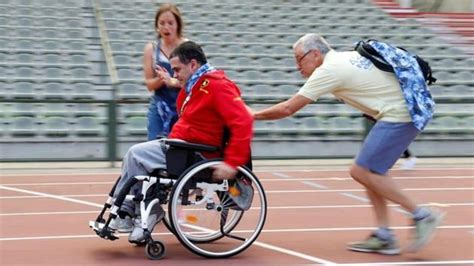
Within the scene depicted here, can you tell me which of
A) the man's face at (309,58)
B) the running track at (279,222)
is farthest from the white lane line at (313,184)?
the man's face at (309,58)

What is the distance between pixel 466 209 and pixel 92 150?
18.9ft

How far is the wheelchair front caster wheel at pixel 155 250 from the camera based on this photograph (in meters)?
5.79

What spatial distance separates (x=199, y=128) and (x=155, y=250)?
0.90 metres

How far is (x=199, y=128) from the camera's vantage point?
5859 mm

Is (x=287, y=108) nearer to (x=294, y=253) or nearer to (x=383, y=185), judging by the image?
(x=383, y=185)

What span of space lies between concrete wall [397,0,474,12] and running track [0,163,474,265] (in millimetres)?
13210

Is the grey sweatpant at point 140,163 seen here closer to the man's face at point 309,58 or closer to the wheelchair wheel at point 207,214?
the wheelchair wheel at point 207,214

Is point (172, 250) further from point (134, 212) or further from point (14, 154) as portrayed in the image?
point (14, 154)

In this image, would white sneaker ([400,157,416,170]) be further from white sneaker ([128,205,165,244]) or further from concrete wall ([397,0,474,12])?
concrete wall ([397,0,474,12])

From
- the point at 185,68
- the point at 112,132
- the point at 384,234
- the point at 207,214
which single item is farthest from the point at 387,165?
the point at 112,132

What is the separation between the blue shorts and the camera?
19.2ft

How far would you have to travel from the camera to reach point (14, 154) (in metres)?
12.1

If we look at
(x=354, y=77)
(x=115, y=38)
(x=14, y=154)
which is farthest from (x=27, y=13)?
(x=354, y=77)

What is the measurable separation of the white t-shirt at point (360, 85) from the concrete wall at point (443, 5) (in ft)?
60.0
